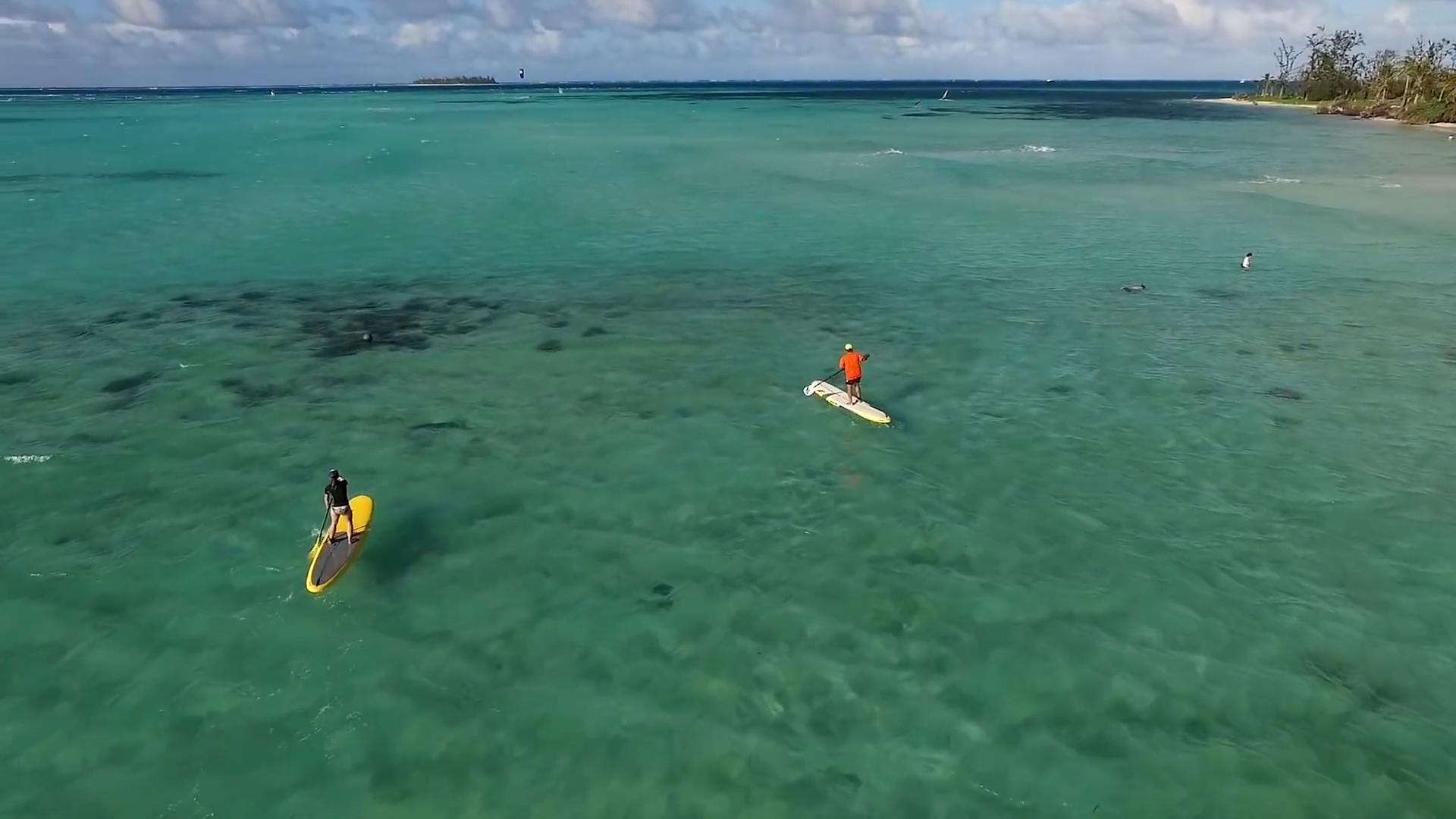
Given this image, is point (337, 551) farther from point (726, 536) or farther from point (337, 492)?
point (726, 536)

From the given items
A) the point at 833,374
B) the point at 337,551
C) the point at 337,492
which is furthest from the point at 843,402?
the point at 337,551

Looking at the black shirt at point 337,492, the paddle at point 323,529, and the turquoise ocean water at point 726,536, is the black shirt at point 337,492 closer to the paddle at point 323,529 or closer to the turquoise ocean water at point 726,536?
the paddle at point 323,529

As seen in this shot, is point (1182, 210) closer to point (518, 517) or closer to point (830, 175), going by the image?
point (830, 175)

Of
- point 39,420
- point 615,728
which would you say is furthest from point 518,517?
point 39,420

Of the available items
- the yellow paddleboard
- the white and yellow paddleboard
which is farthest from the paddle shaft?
the yellow paddleboard

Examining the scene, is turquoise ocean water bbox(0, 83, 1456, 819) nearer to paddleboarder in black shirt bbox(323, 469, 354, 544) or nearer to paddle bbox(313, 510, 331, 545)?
paddle bbox(313, 510, 331, 545)

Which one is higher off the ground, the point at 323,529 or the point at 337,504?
the point at 337,504
